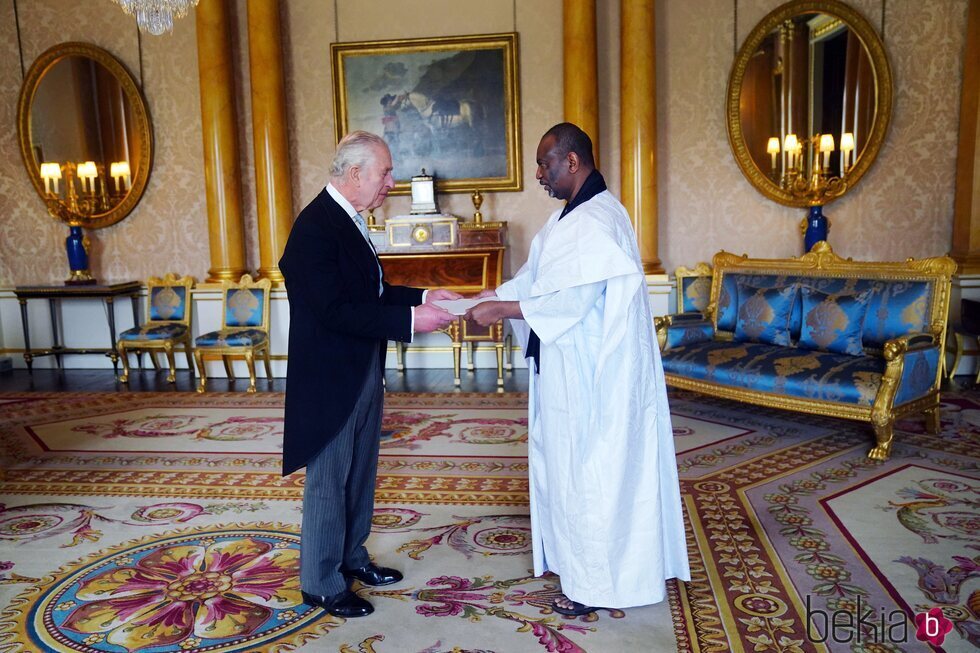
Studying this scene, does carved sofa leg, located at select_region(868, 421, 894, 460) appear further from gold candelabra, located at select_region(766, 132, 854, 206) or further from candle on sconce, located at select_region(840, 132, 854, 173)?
candle on sconce, located at select_region(840, 132, 854, 173)

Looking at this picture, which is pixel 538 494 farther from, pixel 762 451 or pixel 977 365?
pixel 977 365

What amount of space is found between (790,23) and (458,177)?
10.7 ft

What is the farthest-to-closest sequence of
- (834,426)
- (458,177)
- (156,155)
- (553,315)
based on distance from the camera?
(156,155) < (458,177) < (834,426) < (553,315)

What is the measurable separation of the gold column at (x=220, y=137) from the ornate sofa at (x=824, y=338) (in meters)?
4.26

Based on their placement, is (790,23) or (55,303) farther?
(55,303)

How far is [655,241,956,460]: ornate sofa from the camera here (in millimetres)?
4285

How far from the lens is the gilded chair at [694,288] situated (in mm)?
6406

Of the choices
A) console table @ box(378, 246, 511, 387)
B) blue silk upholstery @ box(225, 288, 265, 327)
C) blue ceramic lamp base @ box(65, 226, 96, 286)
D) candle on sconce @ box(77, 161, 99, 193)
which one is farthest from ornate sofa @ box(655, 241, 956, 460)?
candle on sconce @ box(77, 161, 99, 193)

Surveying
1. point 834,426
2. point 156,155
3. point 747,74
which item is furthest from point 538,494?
point 156,155

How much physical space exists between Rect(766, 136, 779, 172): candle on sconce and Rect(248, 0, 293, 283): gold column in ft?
14.8

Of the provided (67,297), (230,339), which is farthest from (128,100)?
(230,339)

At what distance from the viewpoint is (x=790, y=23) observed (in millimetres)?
6629

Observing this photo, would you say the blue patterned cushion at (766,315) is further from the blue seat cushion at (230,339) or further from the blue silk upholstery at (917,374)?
the blue seat cushion at (230,339)

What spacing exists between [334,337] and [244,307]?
4.91 meters
